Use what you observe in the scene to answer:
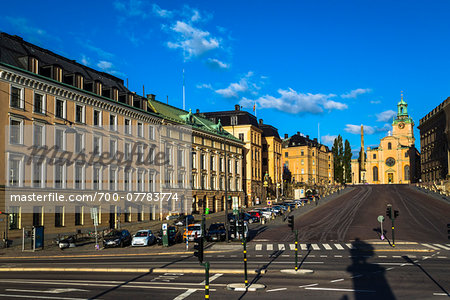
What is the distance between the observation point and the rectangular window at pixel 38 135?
4734cm

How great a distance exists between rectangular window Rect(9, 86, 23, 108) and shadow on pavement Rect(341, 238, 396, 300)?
3398cm

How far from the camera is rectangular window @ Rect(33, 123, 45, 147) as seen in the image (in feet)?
155

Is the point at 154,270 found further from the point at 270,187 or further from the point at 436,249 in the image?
the point at 270,187

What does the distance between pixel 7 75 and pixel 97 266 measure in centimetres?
2561

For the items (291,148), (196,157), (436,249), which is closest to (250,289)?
(436,249)

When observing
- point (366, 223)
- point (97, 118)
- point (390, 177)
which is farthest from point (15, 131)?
point (390, 177)

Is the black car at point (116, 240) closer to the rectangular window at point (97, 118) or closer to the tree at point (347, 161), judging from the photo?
the rectangular window at point (97, 118)

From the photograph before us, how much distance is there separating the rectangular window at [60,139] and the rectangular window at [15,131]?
4.71m

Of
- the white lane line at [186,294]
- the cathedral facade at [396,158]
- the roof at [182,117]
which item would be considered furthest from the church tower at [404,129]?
the white lane line at [186,294]

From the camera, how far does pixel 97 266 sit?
26.5 meters

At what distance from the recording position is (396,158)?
159m

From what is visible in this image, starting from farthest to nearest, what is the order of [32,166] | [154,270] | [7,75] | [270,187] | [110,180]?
[270,187]
[110,180]
[32,166]
[7,75]
[154,270]

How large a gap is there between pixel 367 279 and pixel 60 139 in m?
39.2

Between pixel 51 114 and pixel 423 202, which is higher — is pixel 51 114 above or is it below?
above
